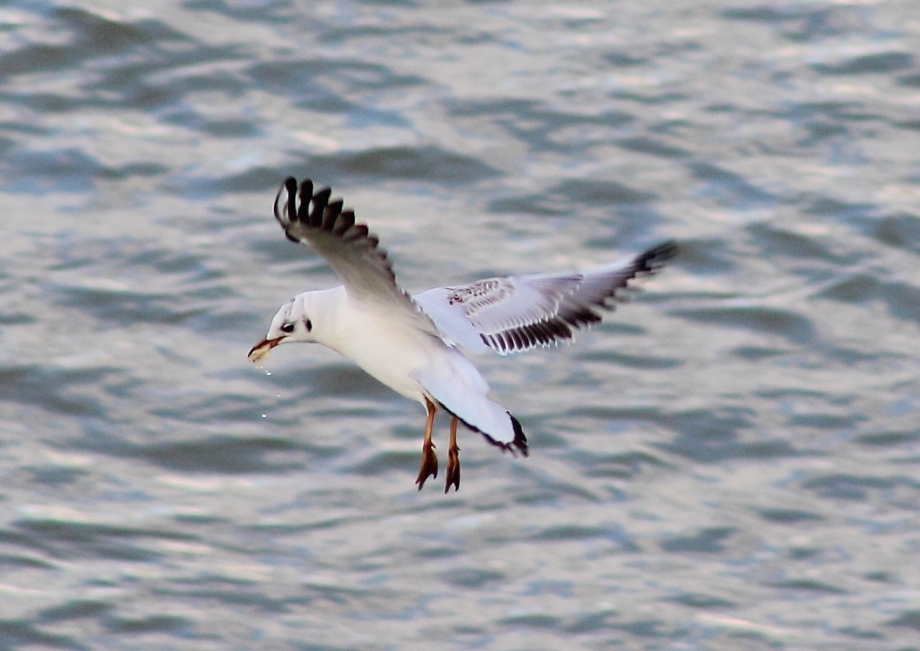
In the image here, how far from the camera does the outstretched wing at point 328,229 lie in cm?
545

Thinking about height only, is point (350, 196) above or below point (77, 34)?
below

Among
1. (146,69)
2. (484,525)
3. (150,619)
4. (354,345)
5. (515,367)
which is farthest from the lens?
(146,69)

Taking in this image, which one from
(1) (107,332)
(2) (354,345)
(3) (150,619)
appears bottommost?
(3) (150,619)

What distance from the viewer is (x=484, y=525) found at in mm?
8977

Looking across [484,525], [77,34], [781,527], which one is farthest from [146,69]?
→ [781,527]

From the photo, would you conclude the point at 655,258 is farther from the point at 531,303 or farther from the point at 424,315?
the point at 424,315

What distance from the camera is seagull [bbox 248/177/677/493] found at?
5.54m

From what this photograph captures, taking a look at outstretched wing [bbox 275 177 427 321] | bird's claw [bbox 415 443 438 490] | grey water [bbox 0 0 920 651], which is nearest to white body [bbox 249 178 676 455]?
outstretched wing [bbox 275 177 427 321]

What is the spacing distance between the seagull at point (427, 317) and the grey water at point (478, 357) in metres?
2.14

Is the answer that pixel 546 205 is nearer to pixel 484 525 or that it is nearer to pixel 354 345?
pixel 484 525

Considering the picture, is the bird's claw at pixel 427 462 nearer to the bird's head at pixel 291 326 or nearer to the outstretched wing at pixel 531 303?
the outstretched wing at pixel 531 303

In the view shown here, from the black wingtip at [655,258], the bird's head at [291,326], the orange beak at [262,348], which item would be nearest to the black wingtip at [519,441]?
the bird's head at [291,326]

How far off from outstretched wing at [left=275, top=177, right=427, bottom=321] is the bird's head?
50 cm

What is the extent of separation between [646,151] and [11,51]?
15.4 feet
